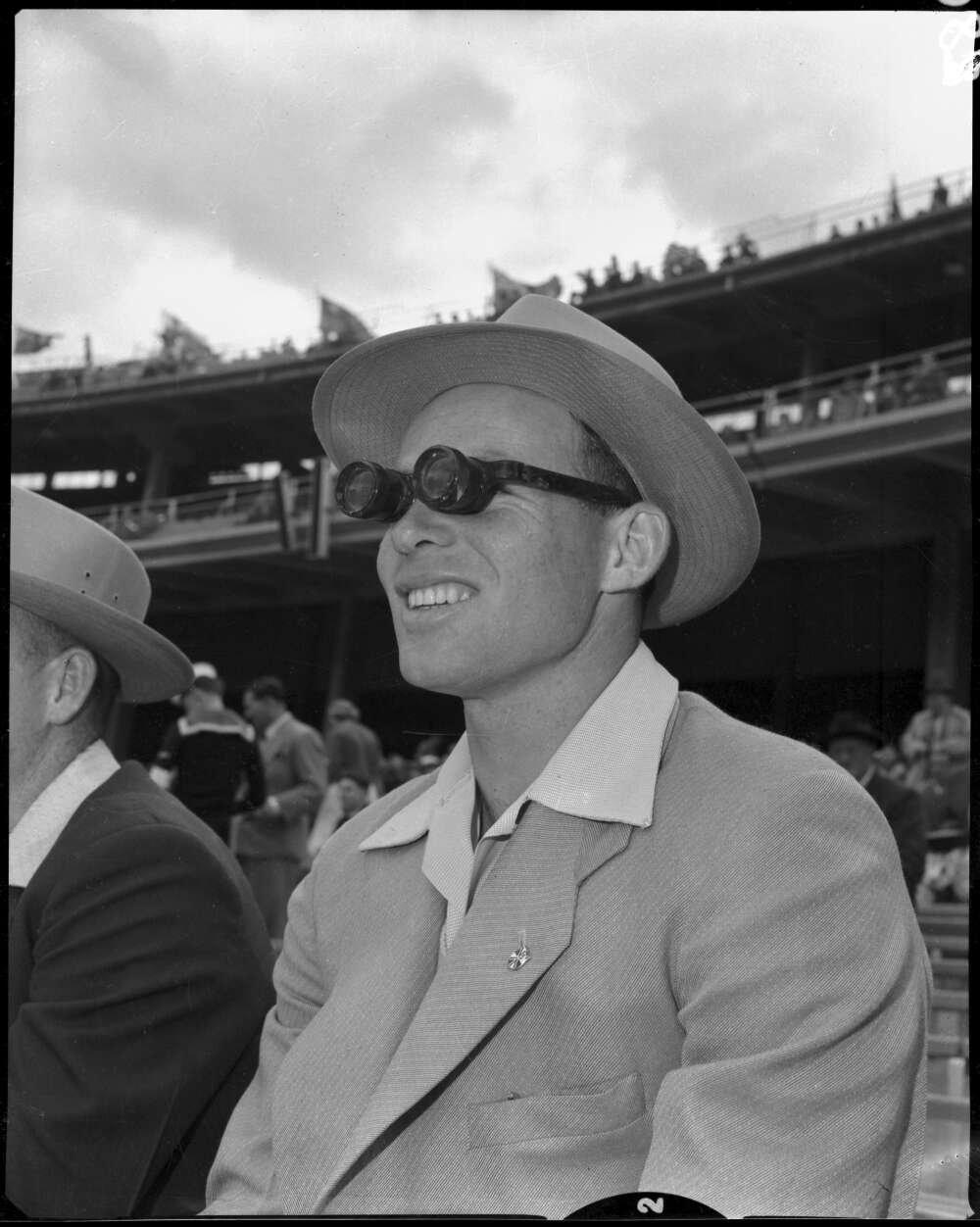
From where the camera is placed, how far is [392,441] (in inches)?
88.9

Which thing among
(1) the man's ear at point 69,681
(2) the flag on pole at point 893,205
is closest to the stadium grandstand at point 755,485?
(2) the flag on pole at point 893,205

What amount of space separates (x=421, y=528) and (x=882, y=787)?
813 mm

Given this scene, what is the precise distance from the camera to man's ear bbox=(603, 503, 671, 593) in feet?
6.57

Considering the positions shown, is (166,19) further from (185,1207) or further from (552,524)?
(185,1207)

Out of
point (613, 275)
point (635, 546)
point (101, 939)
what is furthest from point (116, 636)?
point (613, 275)

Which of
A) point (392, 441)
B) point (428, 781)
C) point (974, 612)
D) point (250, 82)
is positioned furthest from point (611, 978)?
point (250, 82)

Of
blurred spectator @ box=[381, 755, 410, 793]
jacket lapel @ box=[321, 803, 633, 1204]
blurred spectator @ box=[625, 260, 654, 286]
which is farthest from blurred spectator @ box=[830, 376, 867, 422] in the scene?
blurred spectator @ box=[381, 755, 410, 793]

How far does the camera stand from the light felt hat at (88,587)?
7.69 ft

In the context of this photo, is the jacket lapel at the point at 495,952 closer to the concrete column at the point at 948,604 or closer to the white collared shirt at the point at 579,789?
the white collared shirt at the point at 579,789

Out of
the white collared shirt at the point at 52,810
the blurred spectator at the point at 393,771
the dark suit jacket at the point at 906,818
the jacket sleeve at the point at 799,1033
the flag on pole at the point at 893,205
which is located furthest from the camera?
the blurred spectator at the point at 393,771

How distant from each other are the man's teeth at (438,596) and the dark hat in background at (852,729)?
66 centimetres

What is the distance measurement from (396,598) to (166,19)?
105 centimetres

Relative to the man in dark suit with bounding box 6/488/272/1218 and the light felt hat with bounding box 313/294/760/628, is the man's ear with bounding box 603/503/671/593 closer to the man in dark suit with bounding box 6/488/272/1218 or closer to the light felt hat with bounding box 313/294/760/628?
the light felt hat with bounding box 313/294/760/628

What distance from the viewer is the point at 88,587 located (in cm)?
237
